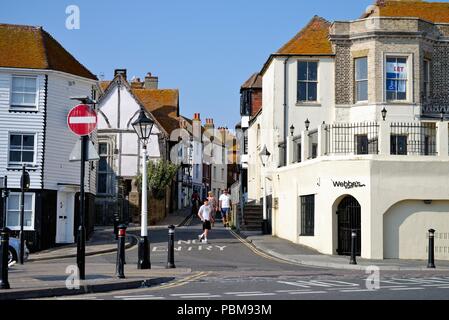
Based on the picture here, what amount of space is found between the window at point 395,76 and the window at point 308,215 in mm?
7800

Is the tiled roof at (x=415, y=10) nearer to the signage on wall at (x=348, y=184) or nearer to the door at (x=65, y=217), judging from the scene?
the signage on wall at (x=348, y=184)

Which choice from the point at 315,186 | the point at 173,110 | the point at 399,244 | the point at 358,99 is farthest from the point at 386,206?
the point at 173,110

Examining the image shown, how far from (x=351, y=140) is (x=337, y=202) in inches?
92.3

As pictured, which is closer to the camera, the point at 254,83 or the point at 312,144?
the point at 312,144

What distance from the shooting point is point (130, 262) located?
23094 millimetres

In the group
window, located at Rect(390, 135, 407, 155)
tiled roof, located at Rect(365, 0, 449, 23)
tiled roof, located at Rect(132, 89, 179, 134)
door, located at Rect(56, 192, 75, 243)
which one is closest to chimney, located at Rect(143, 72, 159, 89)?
tiled roof, located at Rect(132, 89, 179, 134)

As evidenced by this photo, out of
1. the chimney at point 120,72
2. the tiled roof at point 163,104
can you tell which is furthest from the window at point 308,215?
the tiled roof at point 163,104

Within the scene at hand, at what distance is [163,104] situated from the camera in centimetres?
5600

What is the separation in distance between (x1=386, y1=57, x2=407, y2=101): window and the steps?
9508 mm

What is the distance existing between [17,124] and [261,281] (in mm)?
16241

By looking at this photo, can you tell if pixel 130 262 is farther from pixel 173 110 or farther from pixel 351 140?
pixel 173 110

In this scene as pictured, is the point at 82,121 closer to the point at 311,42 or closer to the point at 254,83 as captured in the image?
the point at 311,42

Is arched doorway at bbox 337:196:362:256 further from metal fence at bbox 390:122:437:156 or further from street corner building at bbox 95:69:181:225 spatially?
street corner building at bbox 95:69:181:225

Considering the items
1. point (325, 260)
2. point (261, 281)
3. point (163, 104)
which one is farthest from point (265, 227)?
point (163, 104)
